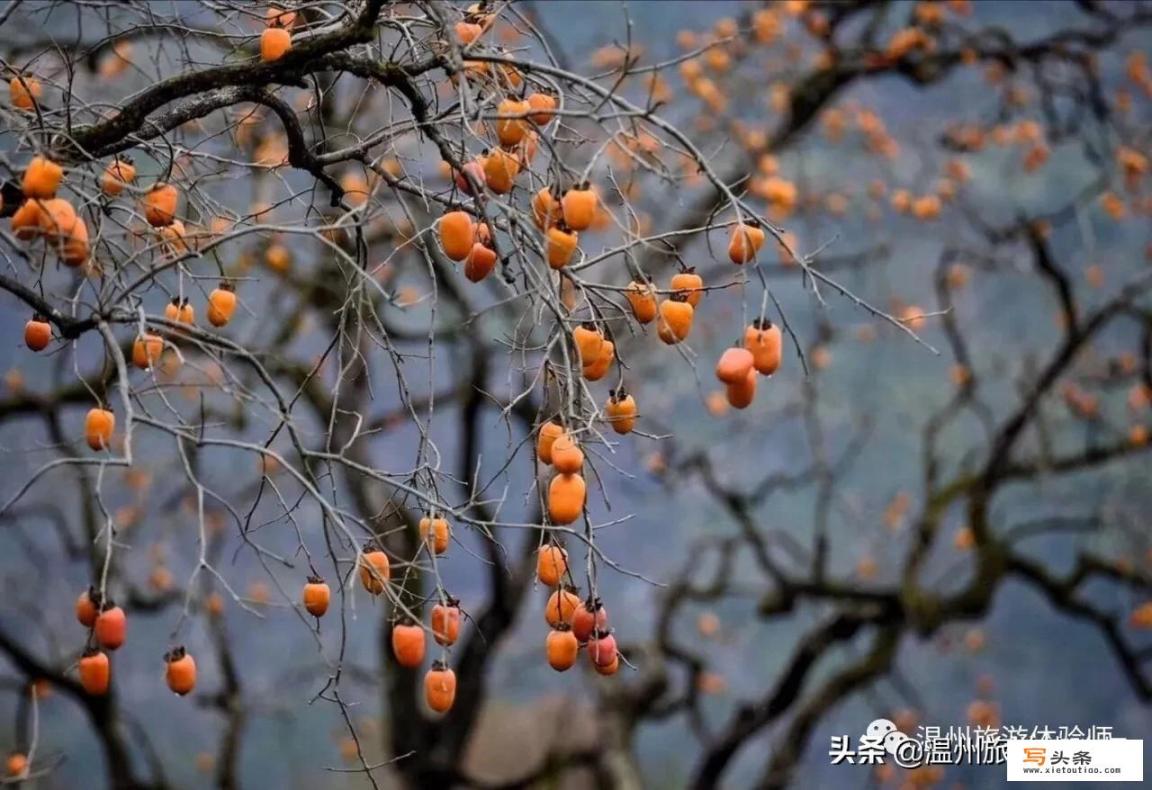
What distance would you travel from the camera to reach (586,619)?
1.28m

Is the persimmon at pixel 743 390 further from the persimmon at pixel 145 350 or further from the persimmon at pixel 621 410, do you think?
the persimmon at pixel 145 350

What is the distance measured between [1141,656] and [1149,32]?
216 centimetres

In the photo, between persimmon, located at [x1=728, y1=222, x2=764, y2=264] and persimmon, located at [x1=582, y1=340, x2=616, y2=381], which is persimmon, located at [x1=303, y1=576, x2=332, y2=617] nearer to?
persimmon, located at [x1=582, y1=340, x2=616, y2=381]

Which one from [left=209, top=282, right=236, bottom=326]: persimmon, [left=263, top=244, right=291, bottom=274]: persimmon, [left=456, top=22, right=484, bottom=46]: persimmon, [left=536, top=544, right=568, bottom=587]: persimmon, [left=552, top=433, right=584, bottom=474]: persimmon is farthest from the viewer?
[left=263, top=244, right=291, bottom=274]: persimmon

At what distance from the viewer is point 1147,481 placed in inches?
170

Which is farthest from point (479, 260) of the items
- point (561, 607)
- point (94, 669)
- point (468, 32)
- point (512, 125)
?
point (94, 669)

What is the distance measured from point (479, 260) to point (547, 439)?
21 cm

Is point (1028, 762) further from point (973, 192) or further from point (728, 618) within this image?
point (973, 192)

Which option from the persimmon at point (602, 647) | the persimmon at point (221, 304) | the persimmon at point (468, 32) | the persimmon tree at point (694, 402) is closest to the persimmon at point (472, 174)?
the persimmon at point (468, 32)

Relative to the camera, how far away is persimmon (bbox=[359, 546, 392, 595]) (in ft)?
3.92

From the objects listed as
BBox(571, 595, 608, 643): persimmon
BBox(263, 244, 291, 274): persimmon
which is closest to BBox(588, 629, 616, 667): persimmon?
BBox(571, 595, 608, 643): persimmon

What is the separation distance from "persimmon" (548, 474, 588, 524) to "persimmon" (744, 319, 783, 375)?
0.77ft

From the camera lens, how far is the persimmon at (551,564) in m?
1.25

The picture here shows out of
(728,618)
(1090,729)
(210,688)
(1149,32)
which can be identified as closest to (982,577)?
(1090,729)
